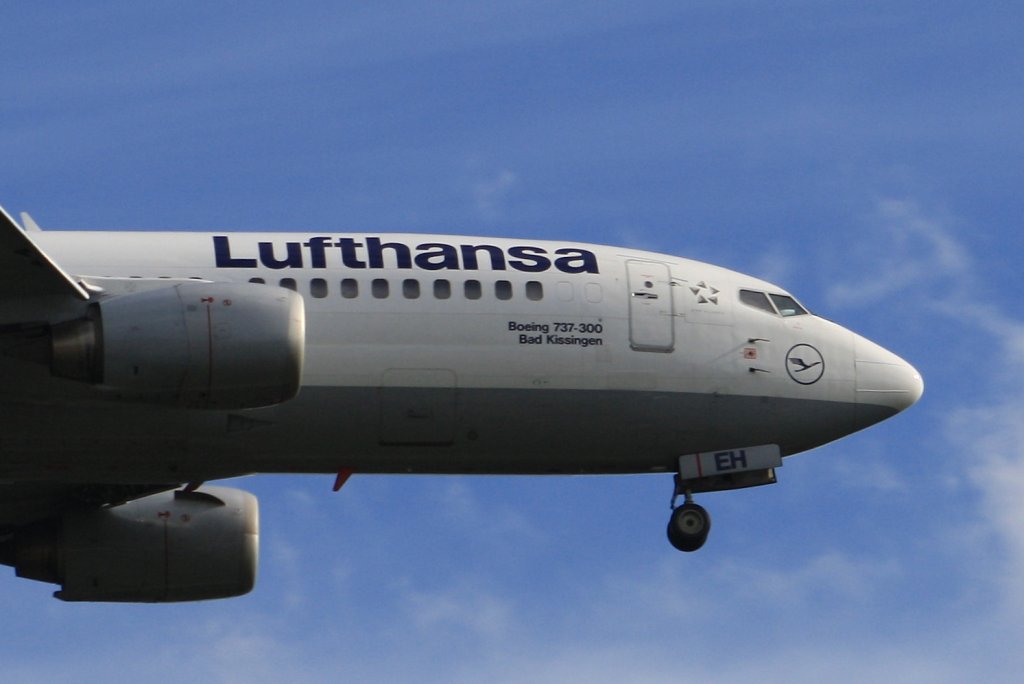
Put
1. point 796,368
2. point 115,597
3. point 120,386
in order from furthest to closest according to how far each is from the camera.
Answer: point 115,597 → point 796,368 → point 120,386

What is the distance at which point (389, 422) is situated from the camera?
3167cm

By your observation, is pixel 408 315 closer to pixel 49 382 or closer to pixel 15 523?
pixel 49 382

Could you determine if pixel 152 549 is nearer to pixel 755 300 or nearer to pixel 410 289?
pixel 410 289

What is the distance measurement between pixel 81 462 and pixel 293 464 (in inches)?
117

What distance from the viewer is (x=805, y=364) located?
112 ft

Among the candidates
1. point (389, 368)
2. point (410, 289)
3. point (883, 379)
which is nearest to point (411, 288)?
point (410, 289)

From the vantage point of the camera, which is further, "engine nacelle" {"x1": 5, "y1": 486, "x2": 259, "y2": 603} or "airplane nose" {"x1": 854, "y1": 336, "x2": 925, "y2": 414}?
"engine nacelle" {"x1": 5, "y1": 486, "x2": 259, "y2": 603}

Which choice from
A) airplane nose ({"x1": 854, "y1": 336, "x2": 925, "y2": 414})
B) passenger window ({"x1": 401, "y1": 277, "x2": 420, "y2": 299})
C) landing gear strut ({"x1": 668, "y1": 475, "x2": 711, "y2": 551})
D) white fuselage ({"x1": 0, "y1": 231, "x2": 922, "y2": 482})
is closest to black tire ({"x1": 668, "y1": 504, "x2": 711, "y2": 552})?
landing gear strut ({"x1": 668, "y1": 475, "x2": 711, "y2": 551})

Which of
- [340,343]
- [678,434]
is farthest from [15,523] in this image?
[678,434]

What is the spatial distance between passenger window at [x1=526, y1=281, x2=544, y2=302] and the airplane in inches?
1.8

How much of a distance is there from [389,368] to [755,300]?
6242 millimetres

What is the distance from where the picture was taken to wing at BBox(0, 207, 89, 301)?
95.4 feet

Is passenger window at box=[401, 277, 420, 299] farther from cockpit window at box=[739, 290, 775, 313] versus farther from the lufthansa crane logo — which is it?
the lufthansa crane logo

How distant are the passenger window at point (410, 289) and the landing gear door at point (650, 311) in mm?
3281
